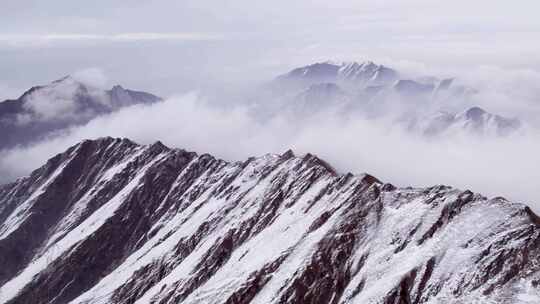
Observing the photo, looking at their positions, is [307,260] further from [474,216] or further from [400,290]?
[474,216]

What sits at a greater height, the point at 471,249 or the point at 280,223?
the point at 471,249

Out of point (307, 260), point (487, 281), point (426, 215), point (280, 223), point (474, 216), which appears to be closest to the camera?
point (487, 281)

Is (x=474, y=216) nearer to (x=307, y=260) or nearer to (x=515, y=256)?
(x=515, y=256)

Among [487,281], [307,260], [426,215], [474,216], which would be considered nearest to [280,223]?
[307,260]

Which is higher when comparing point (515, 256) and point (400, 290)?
point (515, 256)

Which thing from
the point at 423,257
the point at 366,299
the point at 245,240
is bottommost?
the point at 245,240

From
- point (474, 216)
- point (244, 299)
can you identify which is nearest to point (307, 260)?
point (244, 299)

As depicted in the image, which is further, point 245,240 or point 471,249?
point 245,240

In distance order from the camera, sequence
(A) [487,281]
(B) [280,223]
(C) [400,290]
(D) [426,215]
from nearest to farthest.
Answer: (A) [487,281] < (C) [400,290] < (D) [426,215] < (B) [280,223]

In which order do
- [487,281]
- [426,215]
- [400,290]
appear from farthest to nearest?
[426,215] → [400,290] → [487,281]
